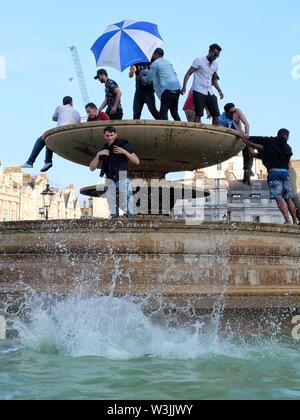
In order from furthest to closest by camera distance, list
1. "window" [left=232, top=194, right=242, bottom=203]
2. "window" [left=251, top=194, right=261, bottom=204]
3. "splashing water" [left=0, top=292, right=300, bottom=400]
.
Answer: "window" [left=232, top=194, right=242, bottom=203]
"window" [left=251, top=194, right=261, bottom=204]
"splashing water" [left=0, top=292, right=300, bottom=400]

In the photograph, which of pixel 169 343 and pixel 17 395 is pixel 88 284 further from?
pixel 17 395

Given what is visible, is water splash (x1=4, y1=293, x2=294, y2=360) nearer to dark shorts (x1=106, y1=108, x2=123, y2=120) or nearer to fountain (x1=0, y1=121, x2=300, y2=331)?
fountain (x1=0, y1=121, x2=300, y2=331)

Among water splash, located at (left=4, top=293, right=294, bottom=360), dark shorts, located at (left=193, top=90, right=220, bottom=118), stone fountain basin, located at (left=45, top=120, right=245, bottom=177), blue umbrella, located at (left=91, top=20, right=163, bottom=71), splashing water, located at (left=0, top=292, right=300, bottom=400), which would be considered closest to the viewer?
splashing water, located at (left=0, top=292, right=300, bottom=400)

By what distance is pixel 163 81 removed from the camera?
34.3 feet

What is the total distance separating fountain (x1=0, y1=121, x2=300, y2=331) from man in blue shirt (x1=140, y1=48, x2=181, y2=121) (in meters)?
2.81

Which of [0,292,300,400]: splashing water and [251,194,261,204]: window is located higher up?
[251,194,261,204]: window

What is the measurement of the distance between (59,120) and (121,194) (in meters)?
2.68

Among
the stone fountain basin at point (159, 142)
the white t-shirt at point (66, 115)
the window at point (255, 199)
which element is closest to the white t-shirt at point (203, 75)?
the stone fountain basin at point (159, 142)

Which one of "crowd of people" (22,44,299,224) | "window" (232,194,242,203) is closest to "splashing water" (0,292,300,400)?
"crowd of people" (22,44,299,224)

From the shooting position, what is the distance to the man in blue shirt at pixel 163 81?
1043 centimetres

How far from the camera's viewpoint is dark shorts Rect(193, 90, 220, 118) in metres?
10.7

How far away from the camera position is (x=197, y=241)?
26.8 feet

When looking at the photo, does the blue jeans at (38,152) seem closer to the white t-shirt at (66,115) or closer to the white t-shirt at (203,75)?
the white t-shirt at (66,115)

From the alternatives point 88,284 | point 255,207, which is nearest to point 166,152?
point 88,284
